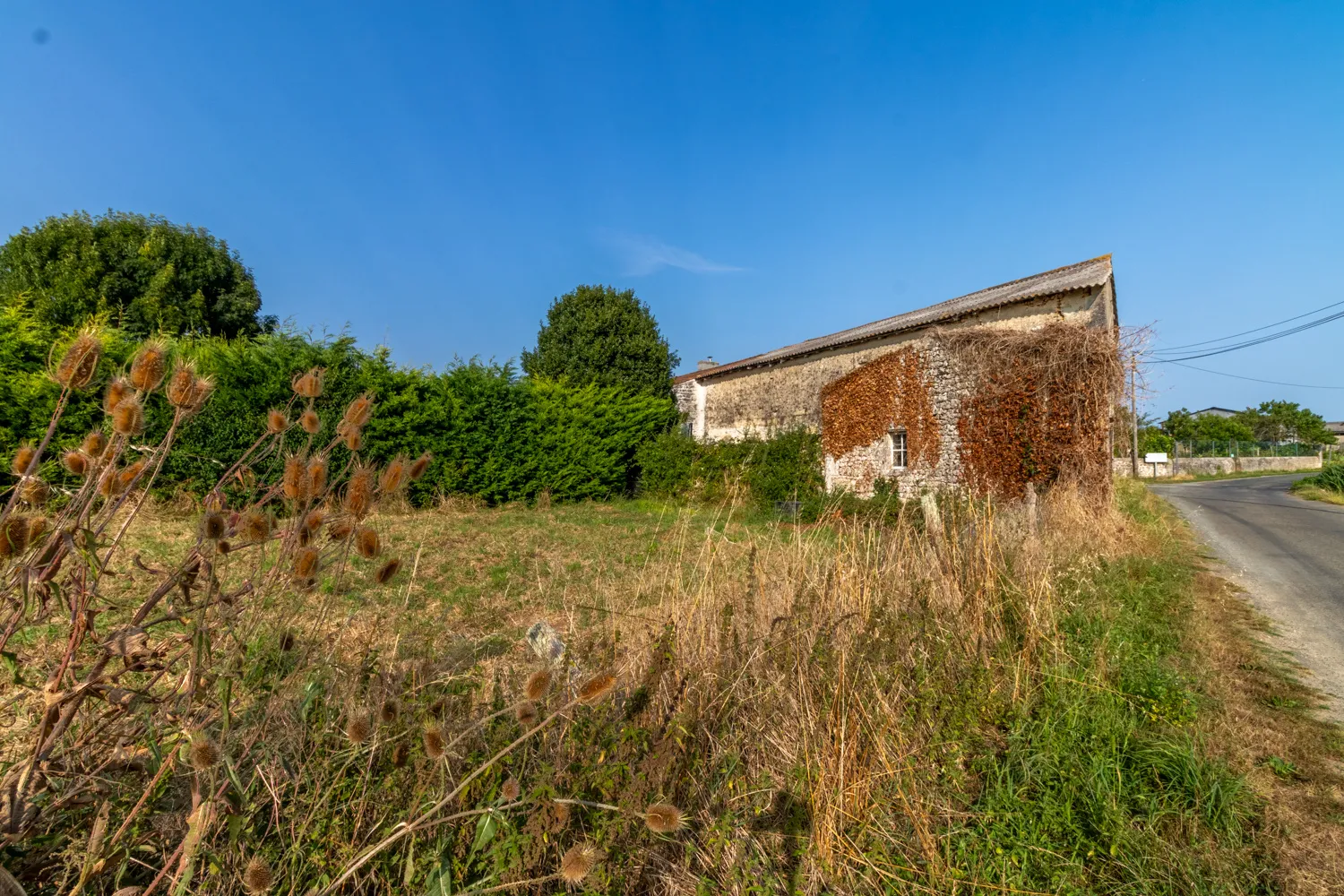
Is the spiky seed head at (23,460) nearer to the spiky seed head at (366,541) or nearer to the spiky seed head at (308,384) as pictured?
the spiky seed head at (308,384)

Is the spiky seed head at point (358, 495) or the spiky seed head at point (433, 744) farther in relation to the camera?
the spiky seed head at point (358, 495)

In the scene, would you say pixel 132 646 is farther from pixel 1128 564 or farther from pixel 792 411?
pixel 792 411

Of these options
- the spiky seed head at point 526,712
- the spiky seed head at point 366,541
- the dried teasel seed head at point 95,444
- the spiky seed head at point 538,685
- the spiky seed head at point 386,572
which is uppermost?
the dried teasel seed head at point 95,444

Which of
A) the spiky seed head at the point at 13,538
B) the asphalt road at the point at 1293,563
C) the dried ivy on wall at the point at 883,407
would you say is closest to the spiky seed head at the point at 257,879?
the spiky seed head at the point at 13,538

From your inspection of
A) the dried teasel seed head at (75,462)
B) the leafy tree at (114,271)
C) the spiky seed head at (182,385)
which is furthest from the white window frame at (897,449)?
the leafy tree at (114,271)

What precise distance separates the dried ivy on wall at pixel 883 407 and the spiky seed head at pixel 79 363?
43.0 ft

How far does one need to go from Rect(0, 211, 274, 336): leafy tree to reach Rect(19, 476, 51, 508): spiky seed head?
20.7 meters

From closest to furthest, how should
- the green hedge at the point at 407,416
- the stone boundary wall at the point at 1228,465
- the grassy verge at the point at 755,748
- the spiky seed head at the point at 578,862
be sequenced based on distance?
the spiky seed head at the point at 578,862
the grassy verge at the point at 755,748
the green hedge at the point at 407,416
the stone boundary wall at the point at 1228,465

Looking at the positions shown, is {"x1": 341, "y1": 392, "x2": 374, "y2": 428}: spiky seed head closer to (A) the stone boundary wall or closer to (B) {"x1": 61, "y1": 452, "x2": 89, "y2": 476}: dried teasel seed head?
(B) {"x1": 61, "y1": 452, "x2": 89, "y2": 476}: dried teasel seed head

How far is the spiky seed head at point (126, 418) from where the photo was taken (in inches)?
49.3

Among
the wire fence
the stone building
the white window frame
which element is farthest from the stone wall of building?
the wire fence

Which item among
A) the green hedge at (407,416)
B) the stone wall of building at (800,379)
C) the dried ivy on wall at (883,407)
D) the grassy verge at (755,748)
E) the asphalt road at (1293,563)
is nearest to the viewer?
the grassy verge at (755,748)

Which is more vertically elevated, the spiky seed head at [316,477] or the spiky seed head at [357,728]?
the spiky seed head at [316,477]

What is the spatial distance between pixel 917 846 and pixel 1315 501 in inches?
873
